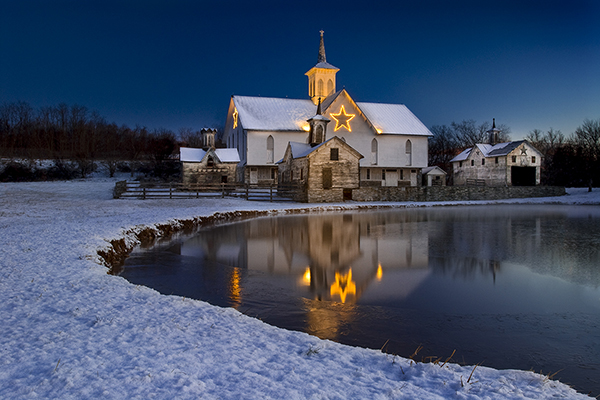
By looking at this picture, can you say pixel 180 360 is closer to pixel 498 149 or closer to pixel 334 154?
pixel 334 154

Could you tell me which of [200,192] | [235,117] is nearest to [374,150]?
[235,117]

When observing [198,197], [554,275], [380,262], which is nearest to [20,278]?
[380,262]

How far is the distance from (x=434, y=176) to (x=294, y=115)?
19.7m

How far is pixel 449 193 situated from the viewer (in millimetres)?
40688

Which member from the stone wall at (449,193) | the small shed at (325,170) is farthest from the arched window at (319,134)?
the stone wall at (449,193)

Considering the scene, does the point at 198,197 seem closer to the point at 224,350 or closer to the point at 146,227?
the point at 146,227

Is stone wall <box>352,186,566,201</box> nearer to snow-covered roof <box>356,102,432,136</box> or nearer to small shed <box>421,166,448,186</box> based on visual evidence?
small shed <box>421,166,448,186</box>

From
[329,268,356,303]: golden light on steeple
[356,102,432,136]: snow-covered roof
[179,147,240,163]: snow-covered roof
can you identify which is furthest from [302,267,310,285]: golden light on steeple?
[356,102,432,136]: snow-covered roof

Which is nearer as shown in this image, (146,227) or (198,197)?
(146,227)

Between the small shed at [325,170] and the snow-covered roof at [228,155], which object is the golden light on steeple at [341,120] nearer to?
the small shed at [325,170]

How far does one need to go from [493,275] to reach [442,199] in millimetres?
31851

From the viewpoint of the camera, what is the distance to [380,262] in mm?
11180

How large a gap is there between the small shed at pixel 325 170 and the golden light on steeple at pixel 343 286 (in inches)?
966

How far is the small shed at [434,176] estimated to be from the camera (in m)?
51.5
